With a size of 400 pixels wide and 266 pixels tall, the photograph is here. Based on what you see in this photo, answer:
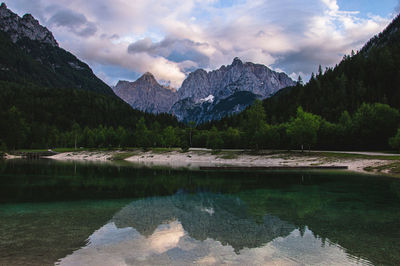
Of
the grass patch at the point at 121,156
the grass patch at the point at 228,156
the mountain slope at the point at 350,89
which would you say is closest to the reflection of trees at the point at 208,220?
the grass patch at the point at 228,156

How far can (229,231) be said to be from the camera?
1456 centimetres

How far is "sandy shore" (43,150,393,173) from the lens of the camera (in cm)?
6038

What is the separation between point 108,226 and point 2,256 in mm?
5570

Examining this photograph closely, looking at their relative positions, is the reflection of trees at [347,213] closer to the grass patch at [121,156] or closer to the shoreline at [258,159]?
the shoreline at [258,159]

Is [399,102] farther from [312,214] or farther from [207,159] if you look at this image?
[312,214]

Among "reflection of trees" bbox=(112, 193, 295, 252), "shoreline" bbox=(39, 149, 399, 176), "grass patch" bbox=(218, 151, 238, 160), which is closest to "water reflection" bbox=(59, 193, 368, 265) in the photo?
"reflection of trees" bbox=(112, 193, 295, 252)

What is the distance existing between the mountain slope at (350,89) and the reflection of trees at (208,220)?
13254cm

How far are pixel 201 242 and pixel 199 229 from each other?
2.36 meters

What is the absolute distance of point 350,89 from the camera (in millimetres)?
157750

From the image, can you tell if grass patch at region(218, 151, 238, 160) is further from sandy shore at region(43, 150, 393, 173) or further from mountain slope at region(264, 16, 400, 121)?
mountain slope at region(264, 16, 400, 121)

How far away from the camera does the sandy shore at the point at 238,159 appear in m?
60.4

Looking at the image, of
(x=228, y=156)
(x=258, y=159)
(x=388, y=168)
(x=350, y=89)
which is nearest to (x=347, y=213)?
(x=388, y=168)

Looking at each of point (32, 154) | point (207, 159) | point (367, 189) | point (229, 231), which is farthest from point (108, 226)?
point (32, 154)

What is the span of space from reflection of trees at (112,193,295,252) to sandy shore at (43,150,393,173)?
41477 mm
